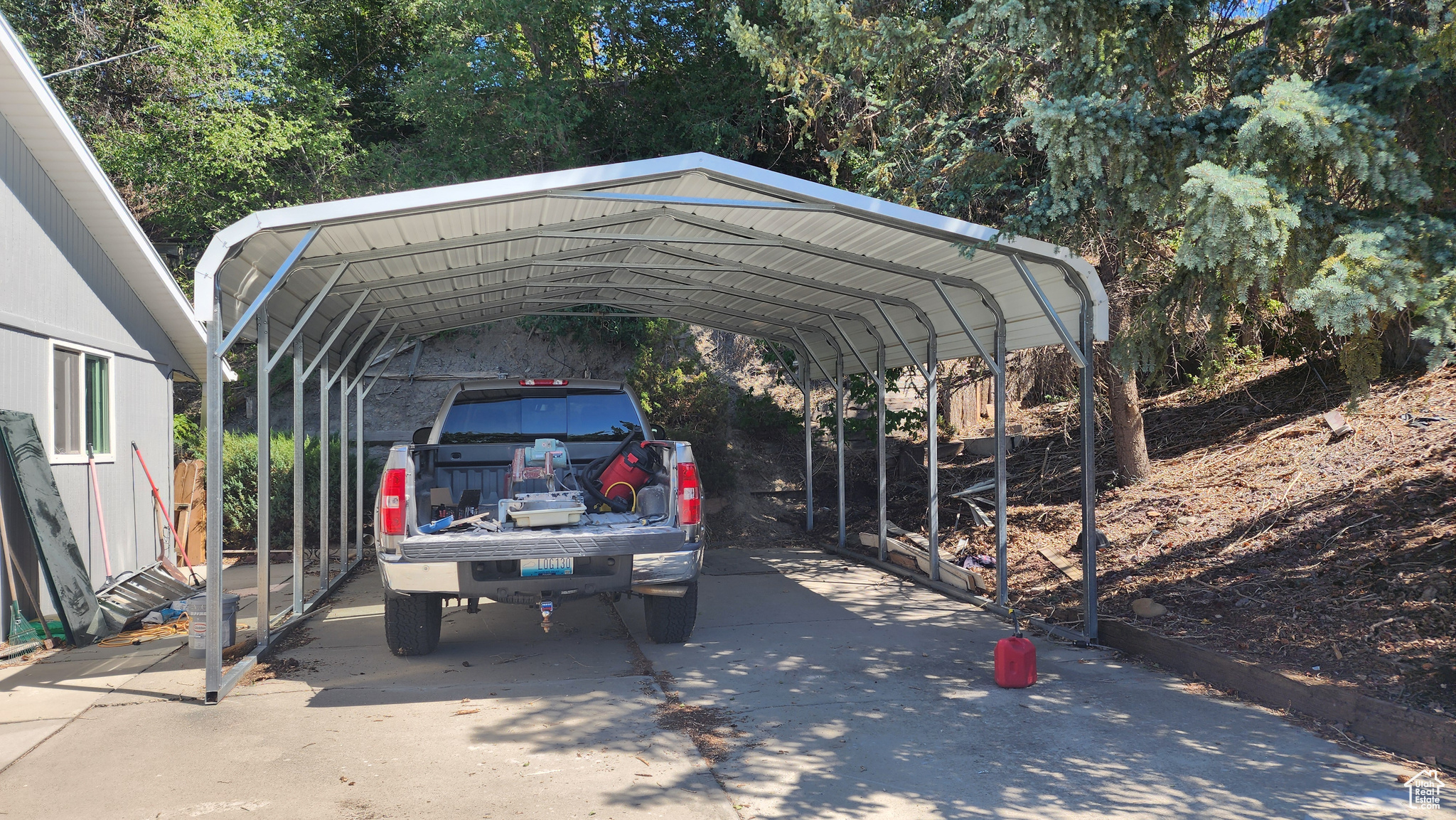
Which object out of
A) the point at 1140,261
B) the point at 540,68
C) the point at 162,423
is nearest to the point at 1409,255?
the point at 1140,261

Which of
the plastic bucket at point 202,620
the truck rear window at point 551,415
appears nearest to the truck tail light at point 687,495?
the truck rear window at point 551,415

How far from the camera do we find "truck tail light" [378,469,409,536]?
19.1 ft

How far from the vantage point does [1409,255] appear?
14.5ft

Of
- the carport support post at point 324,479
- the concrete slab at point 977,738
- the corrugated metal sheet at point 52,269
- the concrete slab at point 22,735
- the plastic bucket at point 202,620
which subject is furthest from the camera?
the carport support post at point 324,479

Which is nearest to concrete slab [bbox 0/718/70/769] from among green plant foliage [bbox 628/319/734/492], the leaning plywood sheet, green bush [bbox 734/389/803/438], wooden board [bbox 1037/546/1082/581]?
the leaning plywood sheet

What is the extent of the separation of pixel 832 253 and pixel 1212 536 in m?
4.19

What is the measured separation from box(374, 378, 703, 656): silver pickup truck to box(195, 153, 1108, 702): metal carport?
3.41 ft

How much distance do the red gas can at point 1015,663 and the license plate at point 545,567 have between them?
104 inches

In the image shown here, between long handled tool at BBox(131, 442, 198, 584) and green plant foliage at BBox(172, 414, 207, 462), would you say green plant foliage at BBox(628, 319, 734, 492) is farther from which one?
green plant foliage at BBox(172, 414, 207, 462)

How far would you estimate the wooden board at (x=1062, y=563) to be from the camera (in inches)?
340

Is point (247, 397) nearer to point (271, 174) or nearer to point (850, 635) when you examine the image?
point (271, 174)

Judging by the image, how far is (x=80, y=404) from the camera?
8.66m

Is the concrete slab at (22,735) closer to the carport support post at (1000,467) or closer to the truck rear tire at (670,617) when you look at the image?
the truck rear tire at (670,617)

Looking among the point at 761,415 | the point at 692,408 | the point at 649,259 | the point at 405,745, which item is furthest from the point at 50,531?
the point at 761,415
